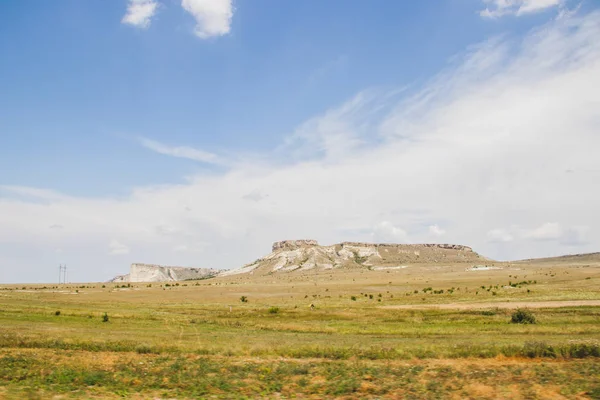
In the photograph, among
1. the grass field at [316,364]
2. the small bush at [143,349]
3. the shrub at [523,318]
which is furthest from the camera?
the shrub at [523,318]

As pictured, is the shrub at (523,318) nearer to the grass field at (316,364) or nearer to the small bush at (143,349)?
the grass field at (316,364)

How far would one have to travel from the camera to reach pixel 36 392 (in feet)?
58.5

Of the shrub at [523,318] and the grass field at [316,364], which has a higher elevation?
the grass field at [316,364]

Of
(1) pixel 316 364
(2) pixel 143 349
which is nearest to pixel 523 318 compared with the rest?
(1) pixel 316 364

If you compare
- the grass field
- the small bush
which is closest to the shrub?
the grass field

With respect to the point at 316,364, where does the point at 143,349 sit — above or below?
above

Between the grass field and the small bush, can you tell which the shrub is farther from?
the small bush

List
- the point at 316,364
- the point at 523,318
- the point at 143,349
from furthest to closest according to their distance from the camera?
the point at 523,318 → the point at 143,349 → the point at 316,364

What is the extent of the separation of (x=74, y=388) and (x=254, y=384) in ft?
25.4

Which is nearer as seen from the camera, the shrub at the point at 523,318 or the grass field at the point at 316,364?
the grass field at the point at 316,364

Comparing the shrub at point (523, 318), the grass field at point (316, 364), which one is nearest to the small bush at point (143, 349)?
the grass field at point (316, 364)

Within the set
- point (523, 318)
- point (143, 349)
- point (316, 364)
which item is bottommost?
point (523, 318)

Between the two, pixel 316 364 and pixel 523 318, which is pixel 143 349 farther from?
pixel 523 318

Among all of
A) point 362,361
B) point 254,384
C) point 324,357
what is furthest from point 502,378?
point 254,384
